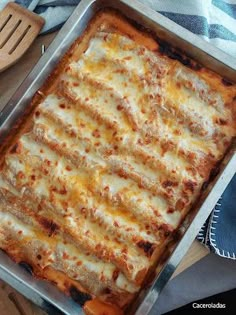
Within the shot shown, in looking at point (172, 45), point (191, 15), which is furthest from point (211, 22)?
point (172, 45)

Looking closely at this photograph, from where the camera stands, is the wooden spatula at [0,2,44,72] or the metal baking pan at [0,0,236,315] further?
the wooden spatula at [0,2,44,72]

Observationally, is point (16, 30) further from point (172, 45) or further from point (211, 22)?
point (211, 22)

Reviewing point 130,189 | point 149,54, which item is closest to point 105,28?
point 149,54

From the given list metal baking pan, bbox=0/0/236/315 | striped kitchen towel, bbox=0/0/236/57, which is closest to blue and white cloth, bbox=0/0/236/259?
striped kitchen towel, bbox=0/0/236/57

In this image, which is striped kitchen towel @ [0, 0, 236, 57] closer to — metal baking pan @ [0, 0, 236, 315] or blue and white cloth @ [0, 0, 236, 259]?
blue and white cloth @ [0, 0, 236, 259]

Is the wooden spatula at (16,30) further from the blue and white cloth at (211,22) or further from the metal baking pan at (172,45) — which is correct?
the metal baking pan at (172,45)

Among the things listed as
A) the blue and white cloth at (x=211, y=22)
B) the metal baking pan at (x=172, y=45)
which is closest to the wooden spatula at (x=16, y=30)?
the blue and white cloth at (x=211, y=22)
